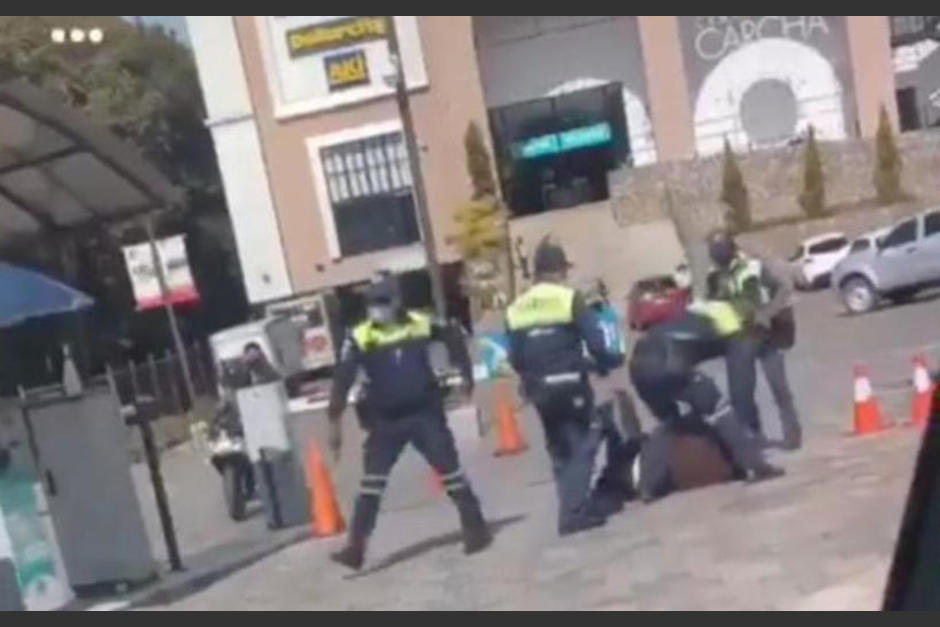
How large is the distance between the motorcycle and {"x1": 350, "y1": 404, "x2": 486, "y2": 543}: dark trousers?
0.56 ft

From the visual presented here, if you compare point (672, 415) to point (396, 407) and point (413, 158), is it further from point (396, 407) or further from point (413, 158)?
point (413, 158)

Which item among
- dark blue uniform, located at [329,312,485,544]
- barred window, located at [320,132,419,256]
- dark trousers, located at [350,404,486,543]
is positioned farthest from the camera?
dark trousers, located at [350,404,486,543]

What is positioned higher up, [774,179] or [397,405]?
[774,179]

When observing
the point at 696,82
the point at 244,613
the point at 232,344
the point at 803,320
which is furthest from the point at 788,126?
the point at 244,613

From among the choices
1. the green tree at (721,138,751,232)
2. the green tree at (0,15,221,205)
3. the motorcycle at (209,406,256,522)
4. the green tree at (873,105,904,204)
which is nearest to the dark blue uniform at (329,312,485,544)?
the motorcycle at (209,406,256,522)

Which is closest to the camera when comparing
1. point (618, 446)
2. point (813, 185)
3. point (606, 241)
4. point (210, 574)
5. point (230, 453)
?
point (813, 185)

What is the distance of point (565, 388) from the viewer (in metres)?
2.08

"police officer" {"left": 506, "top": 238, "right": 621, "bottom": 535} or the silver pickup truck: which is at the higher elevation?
the silver pickup truck

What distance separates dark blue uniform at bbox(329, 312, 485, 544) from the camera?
1.99m

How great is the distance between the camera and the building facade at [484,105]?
1.65m

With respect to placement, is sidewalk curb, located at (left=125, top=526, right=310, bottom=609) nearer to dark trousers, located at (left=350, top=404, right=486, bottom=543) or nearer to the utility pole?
dark trousers, located at (left=350, top=404, right=486, bottom=543)

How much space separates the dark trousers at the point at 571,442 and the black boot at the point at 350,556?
0.23 metres

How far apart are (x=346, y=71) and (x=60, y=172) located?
2.08 ft

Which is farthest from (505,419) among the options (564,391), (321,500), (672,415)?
(321,500)
